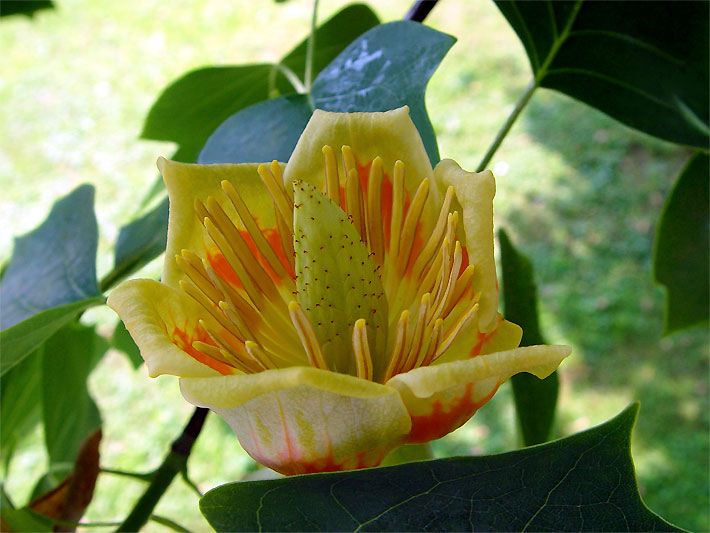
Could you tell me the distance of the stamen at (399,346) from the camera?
470mm

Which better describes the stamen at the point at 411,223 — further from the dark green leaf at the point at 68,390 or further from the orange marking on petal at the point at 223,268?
the dark green leaf at the point at 68,390

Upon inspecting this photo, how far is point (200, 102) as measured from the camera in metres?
0.93

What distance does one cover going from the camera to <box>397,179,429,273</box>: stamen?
1.67ft

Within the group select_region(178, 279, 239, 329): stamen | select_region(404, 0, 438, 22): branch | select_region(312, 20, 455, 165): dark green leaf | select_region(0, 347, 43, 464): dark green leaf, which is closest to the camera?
select_region(178, 279, 239, 329): stamen

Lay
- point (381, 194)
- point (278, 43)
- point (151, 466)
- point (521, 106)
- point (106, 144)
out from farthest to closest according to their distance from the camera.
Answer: point (278, 43), point (106, 144), point (151, 466), point (521, 106), point (381, 194)

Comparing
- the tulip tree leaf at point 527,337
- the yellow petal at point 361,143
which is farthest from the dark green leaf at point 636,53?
the yellow petal at point 361,143

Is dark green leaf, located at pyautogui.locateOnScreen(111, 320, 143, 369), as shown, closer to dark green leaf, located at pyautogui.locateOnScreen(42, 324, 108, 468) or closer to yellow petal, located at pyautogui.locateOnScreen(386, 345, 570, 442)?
dark green leaf, located at pyautogui.locateOnScreen(42, 324, 108, 468)

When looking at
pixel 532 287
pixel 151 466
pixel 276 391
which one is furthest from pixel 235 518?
pixel 151 466

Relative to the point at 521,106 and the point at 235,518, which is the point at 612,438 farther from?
the point at 521,106

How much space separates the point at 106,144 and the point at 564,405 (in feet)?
6.87

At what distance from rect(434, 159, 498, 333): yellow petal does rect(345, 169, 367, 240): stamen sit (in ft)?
0.26

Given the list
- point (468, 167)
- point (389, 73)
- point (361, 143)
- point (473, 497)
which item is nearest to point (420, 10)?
point (389, 73)

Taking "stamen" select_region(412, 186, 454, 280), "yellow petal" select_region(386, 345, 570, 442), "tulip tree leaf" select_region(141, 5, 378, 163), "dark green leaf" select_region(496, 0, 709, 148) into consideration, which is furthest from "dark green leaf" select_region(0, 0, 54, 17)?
"yellow petal" select_region(386, 345, 570, 442)

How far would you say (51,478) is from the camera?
90 centimetres
